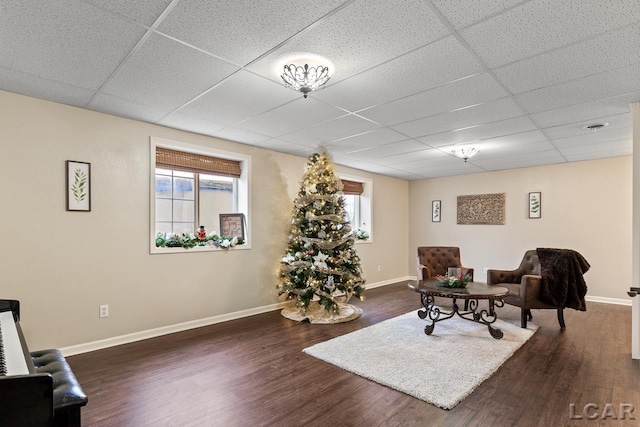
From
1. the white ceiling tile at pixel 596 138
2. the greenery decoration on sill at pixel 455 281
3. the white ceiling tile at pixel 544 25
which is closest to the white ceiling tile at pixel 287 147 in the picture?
the greenery decoration on sill at pixel 455 281

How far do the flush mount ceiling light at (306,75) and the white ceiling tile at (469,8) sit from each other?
2.85 ft

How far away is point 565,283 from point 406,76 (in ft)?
10.6

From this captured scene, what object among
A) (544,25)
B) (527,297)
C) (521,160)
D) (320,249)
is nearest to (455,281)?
(527,297)

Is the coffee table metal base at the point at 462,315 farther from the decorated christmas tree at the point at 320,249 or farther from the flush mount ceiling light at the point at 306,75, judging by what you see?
the flush mount ceiling light at the point at 306,75

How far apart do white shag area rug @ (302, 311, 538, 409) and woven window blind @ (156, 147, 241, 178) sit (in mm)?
2611

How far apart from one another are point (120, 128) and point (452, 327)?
448 centimetres

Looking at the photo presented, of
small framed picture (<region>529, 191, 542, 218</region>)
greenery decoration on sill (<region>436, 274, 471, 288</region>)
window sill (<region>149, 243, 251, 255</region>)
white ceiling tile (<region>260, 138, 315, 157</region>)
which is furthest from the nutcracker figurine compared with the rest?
small framed picture (<region>529, 191, 542, 218</region>)

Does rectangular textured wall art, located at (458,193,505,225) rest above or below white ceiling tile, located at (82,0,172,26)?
below

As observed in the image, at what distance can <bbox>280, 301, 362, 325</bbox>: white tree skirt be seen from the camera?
4270mm

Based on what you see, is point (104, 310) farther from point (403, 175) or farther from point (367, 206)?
point (403, 175)

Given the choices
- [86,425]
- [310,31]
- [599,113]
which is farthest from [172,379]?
[599,113]

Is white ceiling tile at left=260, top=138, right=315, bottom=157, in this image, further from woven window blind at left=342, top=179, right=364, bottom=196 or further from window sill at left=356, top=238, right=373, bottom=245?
window sill at left=356, top=238, right=373, bottom=245

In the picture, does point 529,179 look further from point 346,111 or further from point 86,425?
point 86,425

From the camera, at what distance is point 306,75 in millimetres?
2299
